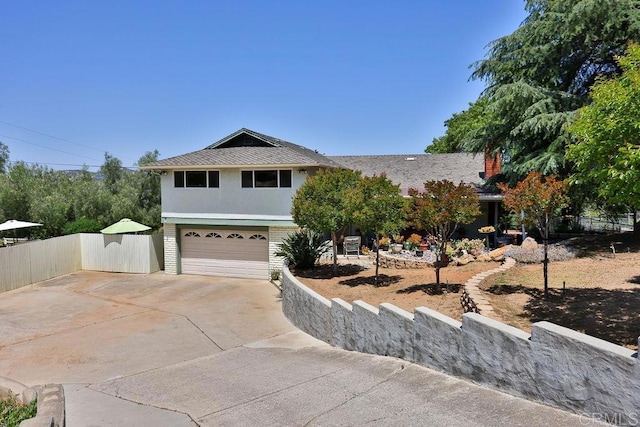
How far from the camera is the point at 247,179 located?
19.6 metres

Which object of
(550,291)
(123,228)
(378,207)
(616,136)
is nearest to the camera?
(616,136)

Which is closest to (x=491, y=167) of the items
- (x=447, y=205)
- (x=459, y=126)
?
(x=447, y=205)

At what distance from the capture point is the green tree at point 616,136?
5785 millimetres

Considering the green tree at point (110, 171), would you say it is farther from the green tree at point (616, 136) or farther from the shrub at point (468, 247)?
the green tree at point (616, 136)

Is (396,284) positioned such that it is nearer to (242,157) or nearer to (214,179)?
(242,157)

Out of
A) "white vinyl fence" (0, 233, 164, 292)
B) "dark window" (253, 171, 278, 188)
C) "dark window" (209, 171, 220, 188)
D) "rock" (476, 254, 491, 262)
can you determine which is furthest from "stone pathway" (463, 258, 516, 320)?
"white vinyl fence" (0, 233, 164, 292)

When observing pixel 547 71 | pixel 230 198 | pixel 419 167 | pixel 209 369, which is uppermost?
pixel 547 71

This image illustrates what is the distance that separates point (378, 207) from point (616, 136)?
22.8 ft

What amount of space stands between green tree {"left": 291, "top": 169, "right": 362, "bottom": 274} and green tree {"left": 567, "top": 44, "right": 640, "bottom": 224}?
765 cm

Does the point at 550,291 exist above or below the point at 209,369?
above

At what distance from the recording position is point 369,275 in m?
14.7

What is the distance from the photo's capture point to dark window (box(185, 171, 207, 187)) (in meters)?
20.3

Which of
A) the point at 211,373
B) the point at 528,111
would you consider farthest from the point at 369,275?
the point at 528,111

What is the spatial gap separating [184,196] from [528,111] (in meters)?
14.7
